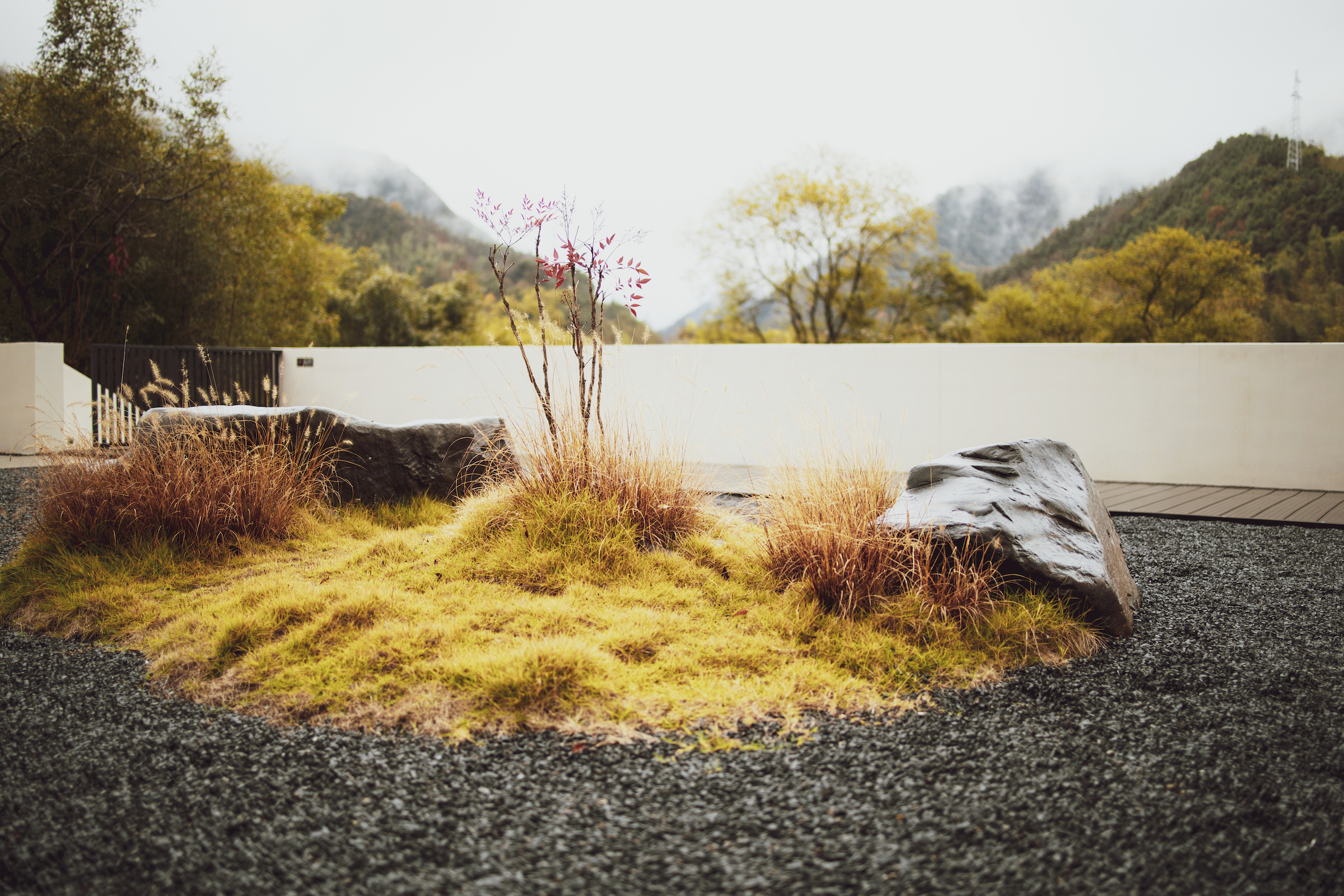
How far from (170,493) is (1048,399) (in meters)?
5.89

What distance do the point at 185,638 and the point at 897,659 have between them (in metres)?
2.01

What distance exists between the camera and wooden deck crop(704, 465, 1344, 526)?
409cm

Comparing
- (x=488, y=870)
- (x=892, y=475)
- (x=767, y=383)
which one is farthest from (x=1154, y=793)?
(x=767, y=383)

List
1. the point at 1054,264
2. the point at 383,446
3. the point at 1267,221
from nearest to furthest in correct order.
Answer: the point at 383,446 < the point at 1267,221 < the point at 1054,264

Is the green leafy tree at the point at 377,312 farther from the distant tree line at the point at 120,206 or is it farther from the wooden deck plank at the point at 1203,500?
the wooden deck plank at the point at 1203,500

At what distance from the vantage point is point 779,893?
43.6 inches

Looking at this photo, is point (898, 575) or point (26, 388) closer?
point (898, 575)

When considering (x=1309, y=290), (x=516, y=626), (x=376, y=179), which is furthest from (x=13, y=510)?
(x=376, y=179)

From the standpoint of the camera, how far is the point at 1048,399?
19.7 feet

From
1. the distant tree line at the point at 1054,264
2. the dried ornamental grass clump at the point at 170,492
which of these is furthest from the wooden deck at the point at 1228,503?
the distant tree line at the point at 1054,264

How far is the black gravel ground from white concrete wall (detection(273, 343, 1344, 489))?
9.60ft

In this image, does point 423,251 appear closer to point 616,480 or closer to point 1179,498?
point 1179,498

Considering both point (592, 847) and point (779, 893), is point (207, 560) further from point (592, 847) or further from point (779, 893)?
point (779, 893)

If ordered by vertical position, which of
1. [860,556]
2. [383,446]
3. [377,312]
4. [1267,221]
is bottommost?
[860,556]
